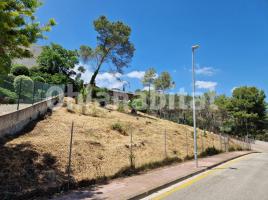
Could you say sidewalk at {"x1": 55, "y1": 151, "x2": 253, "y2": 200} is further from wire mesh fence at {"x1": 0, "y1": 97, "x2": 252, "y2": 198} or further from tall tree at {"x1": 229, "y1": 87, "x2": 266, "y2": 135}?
tall tree at {"x1": 229, "y1": 87, "x2": 266, "y2": 135}

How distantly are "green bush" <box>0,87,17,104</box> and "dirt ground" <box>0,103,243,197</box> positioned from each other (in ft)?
6.80

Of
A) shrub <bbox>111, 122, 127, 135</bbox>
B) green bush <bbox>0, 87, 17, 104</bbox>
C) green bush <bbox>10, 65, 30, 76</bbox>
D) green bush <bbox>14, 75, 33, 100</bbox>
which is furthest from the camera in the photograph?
green bush <bbox>10, 65, 30, 76</bbox>

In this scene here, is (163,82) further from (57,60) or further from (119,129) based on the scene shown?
(119,129)

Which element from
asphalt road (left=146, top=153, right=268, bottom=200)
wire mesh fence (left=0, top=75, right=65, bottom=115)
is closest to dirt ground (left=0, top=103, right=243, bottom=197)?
wire mesh fence (left=0, top=75, right=65, bottom=115)

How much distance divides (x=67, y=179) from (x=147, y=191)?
285cm

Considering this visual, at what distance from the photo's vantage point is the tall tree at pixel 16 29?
7066 mm

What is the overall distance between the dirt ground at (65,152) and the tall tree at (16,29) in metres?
3.47

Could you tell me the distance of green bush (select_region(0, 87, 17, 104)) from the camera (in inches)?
560

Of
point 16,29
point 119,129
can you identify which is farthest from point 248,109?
point 16,29

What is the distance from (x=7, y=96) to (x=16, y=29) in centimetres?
768

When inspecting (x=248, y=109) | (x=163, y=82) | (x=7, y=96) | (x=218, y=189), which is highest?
(x=163, y=82)

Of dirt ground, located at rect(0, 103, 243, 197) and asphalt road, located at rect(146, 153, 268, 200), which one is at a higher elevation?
dirt ground, located at rect(0, 103, 243, 197)

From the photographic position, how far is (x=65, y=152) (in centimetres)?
1105

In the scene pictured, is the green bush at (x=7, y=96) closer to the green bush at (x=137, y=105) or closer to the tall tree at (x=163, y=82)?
the green bush at (x=137, y=105)
